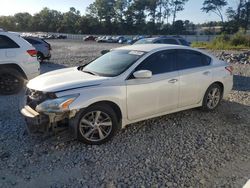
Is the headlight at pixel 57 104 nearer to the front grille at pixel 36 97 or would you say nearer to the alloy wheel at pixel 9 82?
the front grille at pixel 36 97

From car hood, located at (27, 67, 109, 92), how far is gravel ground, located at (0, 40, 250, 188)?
30.1 inches

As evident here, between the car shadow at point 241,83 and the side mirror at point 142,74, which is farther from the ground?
the side mirror at point 142,74

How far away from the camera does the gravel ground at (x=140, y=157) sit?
3572 mm

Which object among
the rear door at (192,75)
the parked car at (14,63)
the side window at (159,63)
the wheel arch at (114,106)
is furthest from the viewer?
the parked car at (14,63)

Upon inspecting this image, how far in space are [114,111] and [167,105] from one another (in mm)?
1135

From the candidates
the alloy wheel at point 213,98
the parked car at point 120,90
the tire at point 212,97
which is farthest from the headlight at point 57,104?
the alloy wheel at point 213,98

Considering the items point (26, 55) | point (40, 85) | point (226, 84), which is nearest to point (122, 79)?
point (40, 85)

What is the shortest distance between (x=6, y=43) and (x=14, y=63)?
0.57 m

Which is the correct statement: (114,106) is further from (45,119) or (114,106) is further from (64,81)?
(45,119)

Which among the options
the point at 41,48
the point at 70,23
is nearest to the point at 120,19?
the point at 70,23

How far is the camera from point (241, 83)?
945 cm

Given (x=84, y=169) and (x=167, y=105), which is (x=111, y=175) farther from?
(x=167, y=105)

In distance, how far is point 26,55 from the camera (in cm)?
770

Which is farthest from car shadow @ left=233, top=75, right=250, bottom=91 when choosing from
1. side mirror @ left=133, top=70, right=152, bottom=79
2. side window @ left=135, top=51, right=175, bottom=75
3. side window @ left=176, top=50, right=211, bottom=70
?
side mirror @ left=133, top=70, right=152, bottom=79
